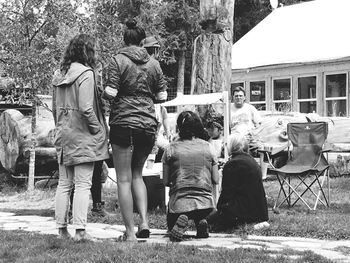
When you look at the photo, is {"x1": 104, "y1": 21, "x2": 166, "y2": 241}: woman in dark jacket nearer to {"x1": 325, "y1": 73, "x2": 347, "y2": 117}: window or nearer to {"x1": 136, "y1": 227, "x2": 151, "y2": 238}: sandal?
{"x1": 136, "y1": 227, "x2": 151, "y2": 238}: sandal

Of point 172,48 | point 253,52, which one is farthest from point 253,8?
point 253,52

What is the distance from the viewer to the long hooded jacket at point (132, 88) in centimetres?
548

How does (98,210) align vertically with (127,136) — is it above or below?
below

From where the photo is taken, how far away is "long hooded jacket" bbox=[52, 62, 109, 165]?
5508 mm

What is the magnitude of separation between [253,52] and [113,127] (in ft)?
44.5

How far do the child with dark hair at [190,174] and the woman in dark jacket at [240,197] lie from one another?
0.29m

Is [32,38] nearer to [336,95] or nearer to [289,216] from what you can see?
[289,216]

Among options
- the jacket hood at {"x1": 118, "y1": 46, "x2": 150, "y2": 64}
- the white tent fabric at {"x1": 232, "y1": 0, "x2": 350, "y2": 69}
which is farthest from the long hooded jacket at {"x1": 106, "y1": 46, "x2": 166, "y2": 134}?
the white tent fabric at {"x1": 232, "y1": 0, "x2": 350, "y2": 69}

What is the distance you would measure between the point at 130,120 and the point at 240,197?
62.8 inches

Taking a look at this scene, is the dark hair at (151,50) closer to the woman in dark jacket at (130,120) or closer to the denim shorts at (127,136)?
the woman in dark jacket at (130,120)

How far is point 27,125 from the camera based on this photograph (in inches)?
440

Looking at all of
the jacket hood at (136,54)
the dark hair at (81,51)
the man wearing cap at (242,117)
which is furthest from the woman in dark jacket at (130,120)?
the man wearing cap at (242,117)

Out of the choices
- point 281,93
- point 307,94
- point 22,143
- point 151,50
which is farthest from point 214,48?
point 281,93

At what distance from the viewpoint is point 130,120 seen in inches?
215
